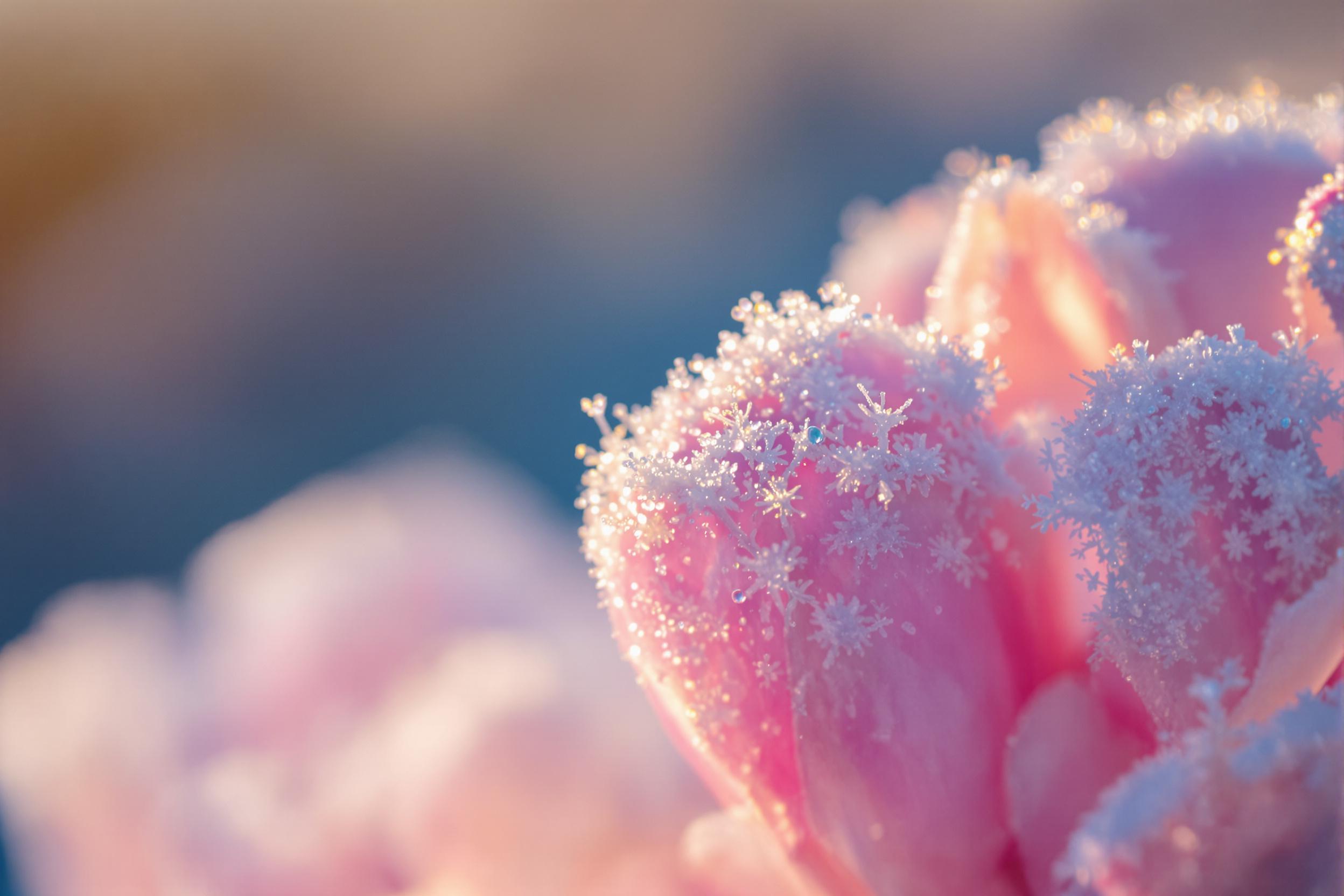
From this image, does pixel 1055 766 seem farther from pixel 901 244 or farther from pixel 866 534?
pixel 901 244

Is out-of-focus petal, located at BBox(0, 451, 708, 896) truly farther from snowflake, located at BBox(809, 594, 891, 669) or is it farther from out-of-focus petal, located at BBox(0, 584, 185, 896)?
snowflake, located at BBox(809, 594, 891, 669)

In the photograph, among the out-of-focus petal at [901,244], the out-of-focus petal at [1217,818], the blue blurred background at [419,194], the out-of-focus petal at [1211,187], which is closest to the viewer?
the out-of-focus petal at [1217,818]

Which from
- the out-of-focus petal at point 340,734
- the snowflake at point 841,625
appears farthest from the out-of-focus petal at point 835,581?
the out-of-focus petal at point 340,734

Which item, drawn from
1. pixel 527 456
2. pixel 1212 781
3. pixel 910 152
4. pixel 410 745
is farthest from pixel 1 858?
pixel 910 152

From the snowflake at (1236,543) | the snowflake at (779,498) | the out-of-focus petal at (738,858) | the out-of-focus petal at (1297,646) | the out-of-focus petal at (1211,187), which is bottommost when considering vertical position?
the out-of-focus petal at (1297,646)

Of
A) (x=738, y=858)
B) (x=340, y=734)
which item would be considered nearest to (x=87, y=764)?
(x=340, y=734)

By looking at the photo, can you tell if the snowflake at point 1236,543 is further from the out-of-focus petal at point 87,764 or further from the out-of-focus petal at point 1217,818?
the out-of-focus petal at point 87,764

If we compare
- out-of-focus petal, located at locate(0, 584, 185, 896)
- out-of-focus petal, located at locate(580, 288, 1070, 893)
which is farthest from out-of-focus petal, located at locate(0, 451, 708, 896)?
out-of-focus petal, located at locate(580, 288, 1070, 893)
